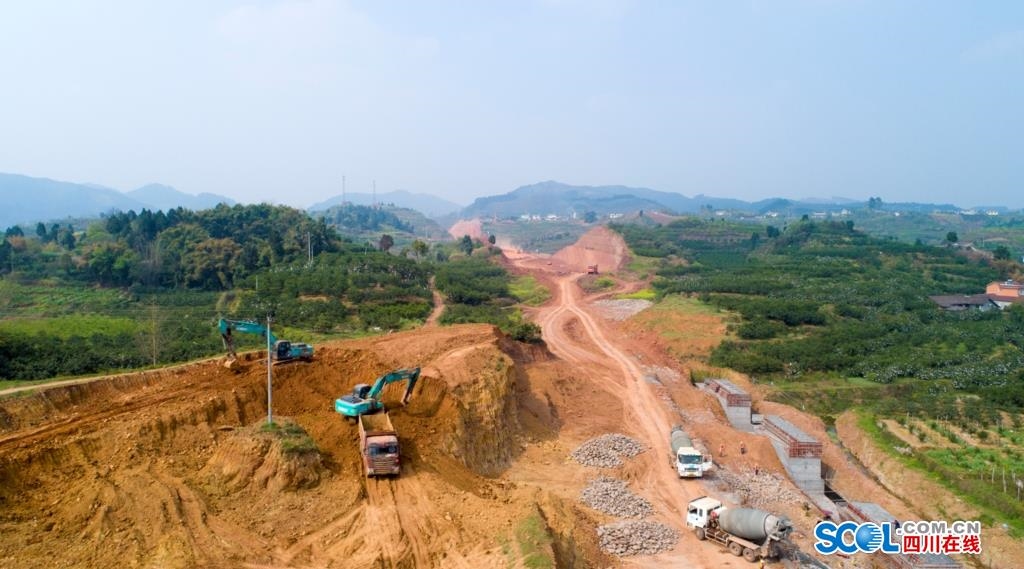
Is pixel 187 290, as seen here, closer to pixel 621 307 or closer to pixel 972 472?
pixel 621 307

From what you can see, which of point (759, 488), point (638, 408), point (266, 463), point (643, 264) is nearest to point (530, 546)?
point (266, 463)

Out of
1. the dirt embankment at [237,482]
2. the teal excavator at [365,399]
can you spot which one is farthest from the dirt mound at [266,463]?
the teal excavator at [365,399]

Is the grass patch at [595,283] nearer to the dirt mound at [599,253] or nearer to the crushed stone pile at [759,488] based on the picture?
the dirt mound at [599,253]

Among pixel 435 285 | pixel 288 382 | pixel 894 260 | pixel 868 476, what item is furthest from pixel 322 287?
pixel 894 260

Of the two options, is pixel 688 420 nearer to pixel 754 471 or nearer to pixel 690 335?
pixel 754 471

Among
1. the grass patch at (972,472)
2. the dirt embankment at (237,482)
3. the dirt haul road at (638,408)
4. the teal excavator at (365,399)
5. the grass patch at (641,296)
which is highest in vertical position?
the teal excavator at (365,399)
